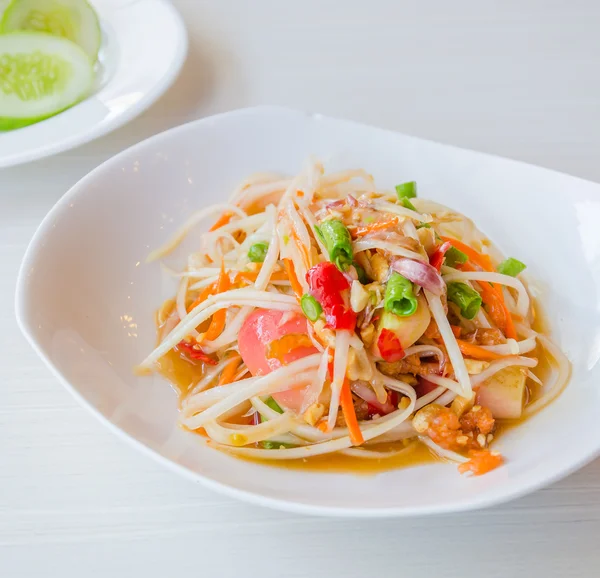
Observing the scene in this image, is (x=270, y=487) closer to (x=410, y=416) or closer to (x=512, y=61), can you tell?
(x=410, y=416)

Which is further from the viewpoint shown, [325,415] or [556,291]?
[556,291]

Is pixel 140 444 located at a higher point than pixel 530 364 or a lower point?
higher

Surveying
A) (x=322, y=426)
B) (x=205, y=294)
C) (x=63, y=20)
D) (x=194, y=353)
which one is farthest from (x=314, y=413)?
(x=63, y=20)

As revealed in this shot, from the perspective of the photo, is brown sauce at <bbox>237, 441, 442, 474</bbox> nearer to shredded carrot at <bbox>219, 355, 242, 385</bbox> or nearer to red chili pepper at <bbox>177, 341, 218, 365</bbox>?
shredded carrot at <bbox>219, 355, 242, 385</bbox>

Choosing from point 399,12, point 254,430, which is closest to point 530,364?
point 254,430

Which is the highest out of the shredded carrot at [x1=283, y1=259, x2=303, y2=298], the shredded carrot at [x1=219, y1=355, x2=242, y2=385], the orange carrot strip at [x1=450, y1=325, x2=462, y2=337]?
the shredded carrot at [x1=283, y1=259, x2=303, y2=298]

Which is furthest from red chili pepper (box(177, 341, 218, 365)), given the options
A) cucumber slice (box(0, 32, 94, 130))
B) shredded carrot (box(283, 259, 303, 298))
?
cucumber slice (box(0, 32, 94, 130))
